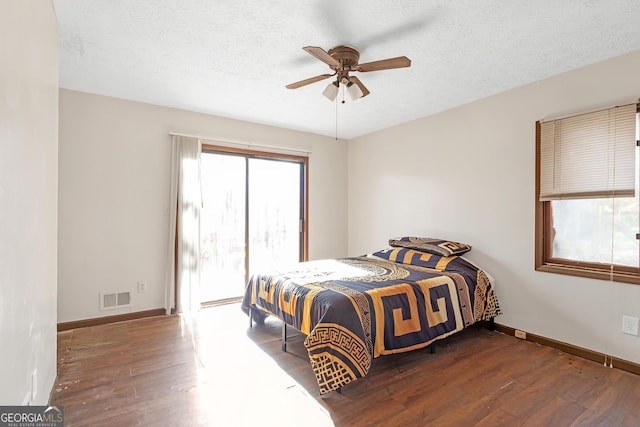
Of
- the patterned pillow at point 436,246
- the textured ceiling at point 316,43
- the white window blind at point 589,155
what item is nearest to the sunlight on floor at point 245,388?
the patterned pillow at point 436,246

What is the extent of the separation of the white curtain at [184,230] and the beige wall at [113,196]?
0.12 meters

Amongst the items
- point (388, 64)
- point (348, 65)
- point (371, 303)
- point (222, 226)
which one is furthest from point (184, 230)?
point (388, 64)

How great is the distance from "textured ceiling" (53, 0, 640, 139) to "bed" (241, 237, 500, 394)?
1.87 metres

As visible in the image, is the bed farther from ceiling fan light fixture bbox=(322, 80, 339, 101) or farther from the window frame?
ceiling fan light fixture bbox=(322, 80, 339, 101)

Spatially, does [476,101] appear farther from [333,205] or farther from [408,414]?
[408,414]

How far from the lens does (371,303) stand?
2318 millimetres

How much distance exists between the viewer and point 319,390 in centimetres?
214

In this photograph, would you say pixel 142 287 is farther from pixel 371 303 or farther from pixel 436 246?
pixel 436 246

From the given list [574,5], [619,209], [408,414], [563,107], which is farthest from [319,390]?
Result: [563,107]

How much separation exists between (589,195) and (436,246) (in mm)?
1413

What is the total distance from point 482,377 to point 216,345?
2.27 metres

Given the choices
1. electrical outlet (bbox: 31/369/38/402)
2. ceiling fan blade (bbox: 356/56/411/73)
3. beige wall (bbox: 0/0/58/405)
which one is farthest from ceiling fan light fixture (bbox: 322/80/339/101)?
electrical outlet (bbox: 31/369/38/402)

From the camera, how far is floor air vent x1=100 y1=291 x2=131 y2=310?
3373 millimetres

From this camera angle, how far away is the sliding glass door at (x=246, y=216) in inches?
161
